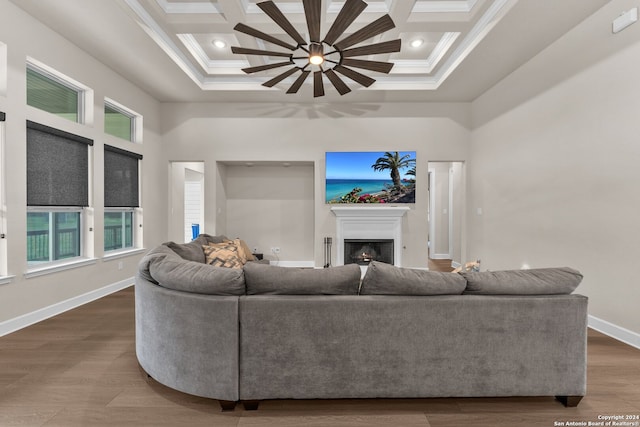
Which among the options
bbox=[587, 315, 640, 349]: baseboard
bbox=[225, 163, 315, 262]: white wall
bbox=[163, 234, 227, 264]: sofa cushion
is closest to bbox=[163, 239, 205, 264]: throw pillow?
bbox=[163, 234, 227, 264]: sofa cushion

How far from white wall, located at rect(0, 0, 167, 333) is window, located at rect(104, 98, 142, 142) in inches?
4.5

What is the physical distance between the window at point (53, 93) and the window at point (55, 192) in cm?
33

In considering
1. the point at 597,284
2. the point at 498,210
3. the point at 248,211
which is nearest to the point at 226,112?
the point at 248,211

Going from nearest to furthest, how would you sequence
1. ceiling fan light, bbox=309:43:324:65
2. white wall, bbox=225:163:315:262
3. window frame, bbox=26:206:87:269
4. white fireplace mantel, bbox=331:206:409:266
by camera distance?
ceiling fan light, bbox=309:43:324:65, window frame, bbox=26:206:87:269, white fireplace mantel, bbox=331:206:409:266, white wall, bbox=225:163:315:262

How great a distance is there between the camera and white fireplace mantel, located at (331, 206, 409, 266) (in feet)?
19.4

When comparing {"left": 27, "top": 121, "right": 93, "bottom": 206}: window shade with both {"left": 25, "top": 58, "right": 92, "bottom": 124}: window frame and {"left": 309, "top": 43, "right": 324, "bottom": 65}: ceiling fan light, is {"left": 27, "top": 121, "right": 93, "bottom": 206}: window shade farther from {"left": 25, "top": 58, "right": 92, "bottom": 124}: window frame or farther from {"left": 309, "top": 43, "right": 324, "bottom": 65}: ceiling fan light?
{"left": 309, "top": 43, "right": 324, "bottom": 65}: ceiling fan light

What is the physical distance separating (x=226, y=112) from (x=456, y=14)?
4.07m

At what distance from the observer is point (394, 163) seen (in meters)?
5.96

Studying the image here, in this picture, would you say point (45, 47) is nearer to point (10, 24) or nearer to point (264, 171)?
point (10, 24)

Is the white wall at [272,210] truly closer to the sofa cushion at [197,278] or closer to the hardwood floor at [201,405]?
the hardwood floor at [201,405]

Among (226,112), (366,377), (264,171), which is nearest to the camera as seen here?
(366,377)

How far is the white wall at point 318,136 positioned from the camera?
19.4ft

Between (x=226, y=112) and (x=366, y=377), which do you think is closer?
(x=366, y=377)

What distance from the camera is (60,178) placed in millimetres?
3752
